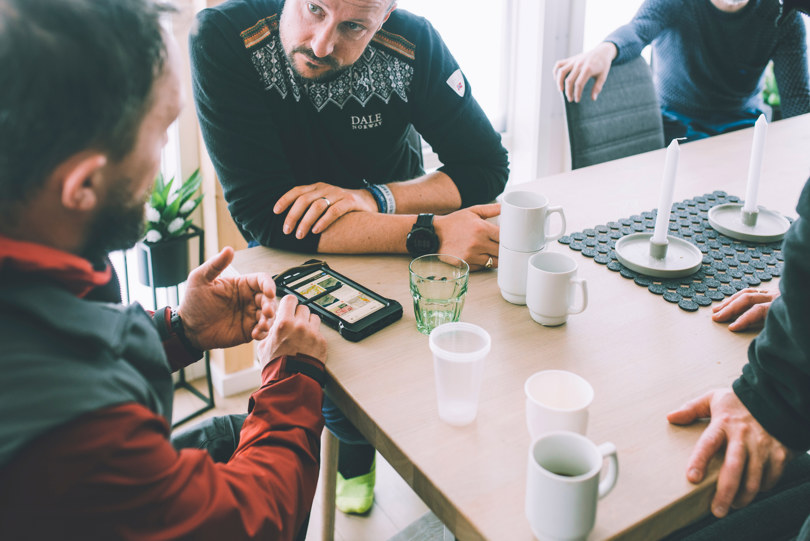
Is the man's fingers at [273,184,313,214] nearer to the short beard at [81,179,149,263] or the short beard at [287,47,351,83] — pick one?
the short beard at [287,47,351,83]

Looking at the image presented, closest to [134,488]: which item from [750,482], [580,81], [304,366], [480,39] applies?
[304,366]

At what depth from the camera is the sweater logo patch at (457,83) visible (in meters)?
1.62

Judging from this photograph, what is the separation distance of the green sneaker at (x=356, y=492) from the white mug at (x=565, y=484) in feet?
3.78

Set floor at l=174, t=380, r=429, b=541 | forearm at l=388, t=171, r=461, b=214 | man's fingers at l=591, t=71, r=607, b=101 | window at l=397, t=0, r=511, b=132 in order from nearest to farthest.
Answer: forearm at l=388, t=171, r=461, b=214
floor at l=174, t=380, r=429, b=541
man's fingers at l=591, t=71, r=607, b=101
window at l=397, t=0, r=511, b=132

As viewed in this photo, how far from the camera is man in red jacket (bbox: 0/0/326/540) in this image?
56 centimetres

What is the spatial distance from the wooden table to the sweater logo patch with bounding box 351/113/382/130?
0.41 m

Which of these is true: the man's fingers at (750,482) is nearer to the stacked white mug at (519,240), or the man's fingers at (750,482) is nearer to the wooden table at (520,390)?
the wooden table at (520,390)

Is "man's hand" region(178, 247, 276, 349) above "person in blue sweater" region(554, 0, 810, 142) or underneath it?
underneath

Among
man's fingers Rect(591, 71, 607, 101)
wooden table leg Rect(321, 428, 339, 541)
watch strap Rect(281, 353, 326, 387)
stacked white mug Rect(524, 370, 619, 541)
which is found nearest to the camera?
stacked white mug Rect(524, 370, 619, 541)

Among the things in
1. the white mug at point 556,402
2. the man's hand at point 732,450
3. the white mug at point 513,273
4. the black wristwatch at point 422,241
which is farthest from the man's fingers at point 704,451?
the black wristwatch at point 422,241

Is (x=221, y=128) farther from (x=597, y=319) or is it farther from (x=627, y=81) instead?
(x=627, y=81)

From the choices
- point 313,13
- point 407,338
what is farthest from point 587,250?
point 313,13

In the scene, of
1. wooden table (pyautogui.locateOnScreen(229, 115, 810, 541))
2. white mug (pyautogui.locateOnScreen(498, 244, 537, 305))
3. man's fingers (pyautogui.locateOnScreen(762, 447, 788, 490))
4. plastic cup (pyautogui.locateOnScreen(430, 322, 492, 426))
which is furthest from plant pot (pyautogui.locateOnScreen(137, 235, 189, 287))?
man's fingers (pyautogui.locateOnScreen(762, 447, 788, 490))

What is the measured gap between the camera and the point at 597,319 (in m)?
1.10
